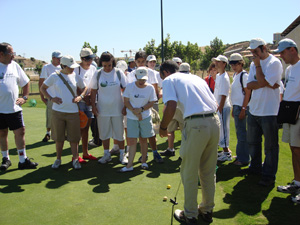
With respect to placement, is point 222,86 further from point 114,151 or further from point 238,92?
point 114,151

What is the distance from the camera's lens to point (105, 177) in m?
5.50

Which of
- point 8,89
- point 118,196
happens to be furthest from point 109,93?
point 118,196

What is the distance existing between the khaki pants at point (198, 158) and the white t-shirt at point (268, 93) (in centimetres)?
149

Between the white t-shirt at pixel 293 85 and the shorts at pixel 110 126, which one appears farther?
the shorts at pixel 110 126

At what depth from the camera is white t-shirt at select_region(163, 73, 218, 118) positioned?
360cm

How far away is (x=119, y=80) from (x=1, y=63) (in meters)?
2.31

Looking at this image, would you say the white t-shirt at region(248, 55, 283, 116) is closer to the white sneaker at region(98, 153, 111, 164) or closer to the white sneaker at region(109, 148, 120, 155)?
the white sneaker at region(98, 153, 111, 164)

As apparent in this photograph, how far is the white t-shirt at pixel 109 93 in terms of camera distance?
598 centimetres

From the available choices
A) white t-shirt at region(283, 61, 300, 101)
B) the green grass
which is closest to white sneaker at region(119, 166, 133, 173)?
the green grass

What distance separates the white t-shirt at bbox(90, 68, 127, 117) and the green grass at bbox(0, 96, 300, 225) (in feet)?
3.87

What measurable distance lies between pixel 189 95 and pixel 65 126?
3.19 meters

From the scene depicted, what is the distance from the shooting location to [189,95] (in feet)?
11.9

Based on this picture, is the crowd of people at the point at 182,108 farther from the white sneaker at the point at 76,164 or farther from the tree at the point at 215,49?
the tree at the point at 215,49

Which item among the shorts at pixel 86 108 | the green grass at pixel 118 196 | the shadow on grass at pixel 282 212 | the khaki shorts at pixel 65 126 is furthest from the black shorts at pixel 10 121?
the shadow on grass at pixel 282 212
